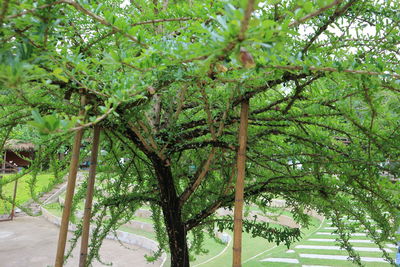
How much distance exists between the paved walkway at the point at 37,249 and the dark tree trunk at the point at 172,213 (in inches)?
173

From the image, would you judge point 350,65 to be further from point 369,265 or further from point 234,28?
point 369,265

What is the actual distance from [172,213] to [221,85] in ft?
2.73

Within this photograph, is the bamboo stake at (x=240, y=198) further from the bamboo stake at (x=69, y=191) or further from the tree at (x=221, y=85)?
the bamboo stake at (x=69, y=191)

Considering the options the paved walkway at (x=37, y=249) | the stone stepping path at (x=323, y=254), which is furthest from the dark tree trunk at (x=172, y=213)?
the paved walkway at (x=37, y=249)

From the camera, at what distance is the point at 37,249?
738 centimetres

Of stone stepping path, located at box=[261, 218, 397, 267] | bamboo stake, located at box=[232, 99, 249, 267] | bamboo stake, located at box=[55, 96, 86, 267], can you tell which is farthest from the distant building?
stone stepping path, located at box=[261, 218, 397, 267]

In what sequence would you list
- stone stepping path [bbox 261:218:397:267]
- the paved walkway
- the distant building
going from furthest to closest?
the paved walkway < stone stepping path [bbox 261:218:397:267] < the distant building

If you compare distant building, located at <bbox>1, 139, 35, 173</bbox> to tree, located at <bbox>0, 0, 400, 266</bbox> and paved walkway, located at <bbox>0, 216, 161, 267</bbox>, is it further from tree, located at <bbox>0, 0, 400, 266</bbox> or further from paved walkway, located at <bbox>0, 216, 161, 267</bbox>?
paved walkway, located at <bbox>0, 216, 161, 267</bbox>

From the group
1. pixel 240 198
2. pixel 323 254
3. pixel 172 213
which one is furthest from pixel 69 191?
pixel 323 254

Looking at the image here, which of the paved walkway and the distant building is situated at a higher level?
the distant building

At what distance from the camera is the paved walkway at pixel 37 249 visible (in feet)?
21.2

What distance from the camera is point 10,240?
7.93 meters

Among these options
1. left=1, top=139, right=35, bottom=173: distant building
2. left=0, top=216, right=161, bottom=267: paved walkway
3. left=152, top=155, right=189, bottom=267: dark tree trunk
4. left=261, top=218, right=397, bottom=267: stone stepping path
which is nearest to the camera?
left=152, top=155, right=189, bottom=267: dark tree trunk

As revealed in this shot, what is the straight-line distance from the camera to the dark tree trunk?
1642 millimetres
